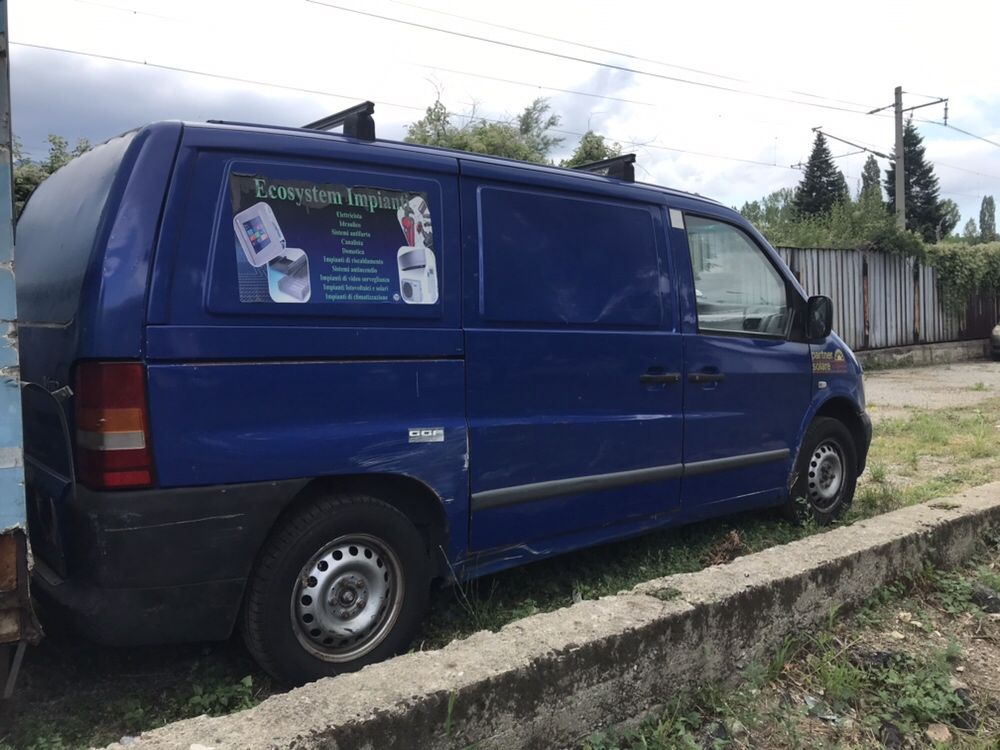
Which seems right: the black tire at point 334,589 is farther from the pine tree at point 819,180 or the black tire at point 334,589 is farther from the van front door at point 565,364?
the pine tree at point 819,180

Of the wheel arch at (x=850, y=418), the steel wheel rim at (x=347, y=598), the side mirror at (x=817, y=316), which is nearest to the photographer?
the steel wheel rim at (x=347, y=598)

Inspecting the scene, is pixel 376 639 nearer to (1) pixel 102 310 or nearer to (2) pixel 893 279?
(1) pixel 102 310

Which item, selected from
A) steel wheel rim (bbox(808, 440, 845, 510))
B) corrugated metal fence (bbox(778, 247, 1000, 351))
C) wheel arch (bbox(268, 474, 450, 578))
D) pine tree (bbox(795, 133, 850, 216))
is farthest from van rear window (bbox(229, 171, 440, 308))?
pine tree (bbox(795, 133, 850, 216))

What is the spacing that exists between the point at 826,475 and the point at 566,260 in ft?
8.23

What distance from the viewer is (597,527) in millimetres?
3689

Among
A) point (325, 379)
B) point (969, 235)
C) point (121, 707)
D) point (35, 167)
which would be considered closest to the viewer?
point (121, 707)

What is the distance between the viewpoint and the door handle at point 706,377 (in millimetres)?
3992

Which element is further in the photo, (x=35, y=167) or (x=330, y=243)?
(x=35, y=167)

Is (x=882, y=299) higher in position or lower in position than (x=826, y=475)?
higher

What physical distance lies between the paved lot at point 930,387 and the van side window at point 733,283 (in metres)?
5.80

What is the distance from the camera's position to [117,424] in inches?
94.2

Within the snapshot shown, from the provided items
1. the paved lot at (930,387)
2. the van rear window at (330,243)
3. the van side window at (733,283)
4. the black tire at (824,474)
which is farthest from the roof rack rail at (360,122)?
the paved lot at (930,387)

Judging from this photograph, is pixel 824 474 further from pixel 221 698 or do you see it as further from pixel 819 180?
pixel 819 180

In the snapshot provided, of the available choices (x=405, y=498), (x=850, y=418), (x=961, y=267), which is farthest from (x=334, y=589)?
(x=961, y=267)
